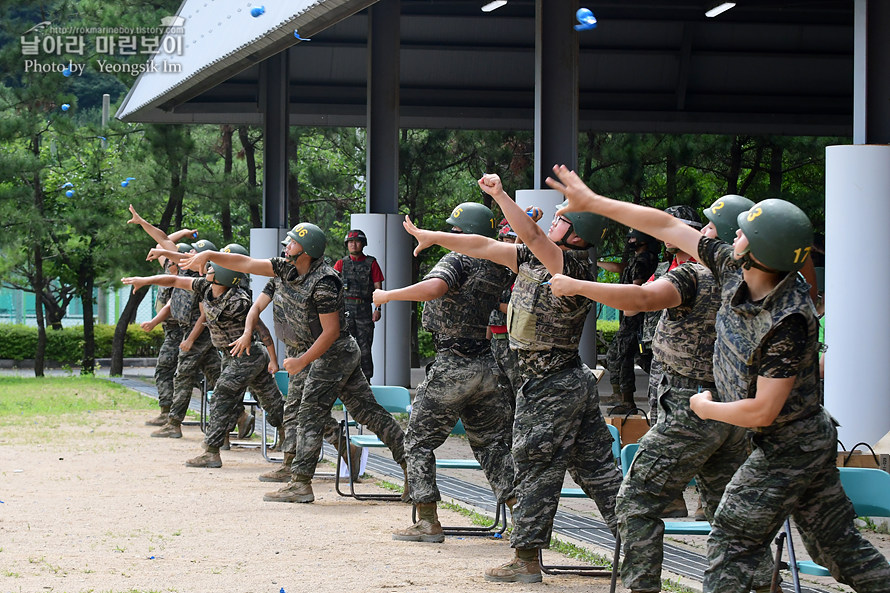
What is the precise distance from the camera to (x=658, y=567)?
222 inches

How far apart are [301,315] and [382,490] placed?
1.87m

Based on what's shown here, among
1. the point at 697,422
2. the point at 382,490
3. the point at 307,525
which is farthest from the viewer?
the point at 382,490

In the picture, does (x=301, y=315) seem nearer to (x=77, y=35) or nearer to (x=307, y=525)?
(x=307, y=525)

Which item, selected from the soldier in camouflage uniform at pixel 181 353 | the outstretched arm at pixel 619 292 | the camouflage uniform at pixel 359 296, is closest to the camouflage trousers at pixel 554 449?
the outstretched arm at pixel 619 292

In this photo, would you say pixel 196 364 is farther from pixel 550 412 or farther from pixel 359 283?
pixel 550 412

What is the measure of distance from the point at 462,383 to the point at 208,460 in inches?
200

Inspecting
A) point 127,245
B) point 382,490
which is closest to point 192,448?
point 382,490

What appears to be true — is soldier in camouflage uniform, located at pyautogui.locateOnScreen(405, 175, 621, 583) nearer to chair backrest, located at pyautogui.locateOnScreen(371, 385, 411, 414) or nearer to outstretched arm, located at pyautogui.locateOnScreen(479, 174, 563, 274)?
outstretched arm, located at pyautogui.locateOnScreen(479, 174, 563, 274)

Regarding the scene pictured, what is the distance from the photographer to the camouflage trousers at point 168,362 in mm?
15805

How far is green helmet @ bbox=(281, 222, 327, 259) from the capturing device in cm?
984

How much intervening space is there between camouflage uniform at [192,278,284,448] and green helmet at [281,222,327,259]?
2.61 meters

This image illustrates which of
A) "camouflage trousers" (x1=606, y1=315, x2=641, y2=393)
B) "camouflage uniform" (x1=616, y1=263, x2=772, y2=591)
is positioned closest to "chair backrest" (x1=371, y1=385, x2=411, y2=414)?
"camouflage uniform" (x1=616, y1=263, x2=772, y2=591)

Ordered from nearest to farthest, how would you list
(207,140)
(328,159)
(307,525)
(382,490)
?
(307,525) < (382,490) < (207,140) < (328,159)

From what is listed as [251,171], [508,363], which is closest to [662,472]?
[508,363]
